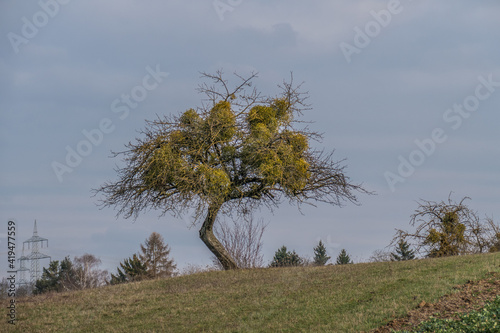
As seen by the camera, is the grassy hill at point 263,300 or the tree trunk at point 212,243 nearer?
the grassy hill at point 263,300

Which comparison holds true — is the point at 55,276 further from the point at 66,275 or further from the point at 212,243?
the point at 212,243

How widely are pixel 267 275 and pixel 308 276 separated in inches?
76.9

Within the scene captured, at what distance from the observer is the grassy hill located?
1340 centimetres

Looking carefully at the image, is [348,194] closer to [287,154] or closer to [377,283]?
[287,154]

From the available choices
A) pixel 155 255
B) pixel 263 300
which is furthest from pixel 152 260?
pixel 263 300

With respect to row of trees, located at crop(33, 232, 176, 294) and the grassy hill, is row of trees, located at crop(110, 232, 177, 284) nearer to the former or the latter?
row of trees, located at crop(33, 232, 176, 294)

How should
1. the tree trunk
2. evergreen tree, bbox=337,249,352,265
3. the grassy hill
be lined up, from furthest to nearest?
evergreen tree, bbox=337,249,352,265 → the tree trunk → the grassy hill

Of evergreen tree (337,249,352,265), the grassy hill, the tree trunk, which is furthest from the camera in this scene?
evergreen tree (337,249,352,265)

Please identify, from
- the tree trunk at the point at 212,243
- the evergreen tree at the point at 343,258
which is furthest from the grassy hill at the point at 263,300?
the evergreen tree at the point at 343,258

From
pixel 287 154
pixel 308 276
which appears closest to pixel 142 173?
pixel 287 154

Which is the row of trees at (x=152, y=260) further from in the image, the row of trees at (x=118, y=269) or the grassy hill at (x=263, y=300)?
the grassy hill at (x=263, y=300)

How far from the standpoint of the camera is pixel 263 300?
1603 centimetres

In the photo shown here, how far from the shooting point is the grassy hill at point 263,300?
13.4 meters

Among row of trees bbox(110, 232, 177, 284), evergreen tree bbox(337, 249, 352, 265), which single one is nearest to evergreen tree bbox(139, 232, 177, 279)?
row of trees bbox(110, 232, 177, 284)
